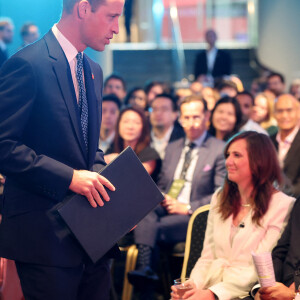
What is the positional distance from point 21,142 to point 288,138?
3997 mm

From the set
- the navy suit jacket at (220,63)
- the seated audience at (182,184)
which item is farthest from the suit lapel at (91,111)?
the navy suit jacket at (220,63)

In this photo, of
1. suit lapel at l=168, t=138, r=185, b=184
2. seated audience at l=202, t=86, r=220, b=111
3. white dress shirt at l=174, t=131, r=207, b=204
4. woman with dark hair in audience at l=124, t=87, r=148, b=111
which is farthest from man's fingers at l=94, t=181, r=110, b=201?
woman with dark hair in audience at l=124, t=87, r=148, b=111

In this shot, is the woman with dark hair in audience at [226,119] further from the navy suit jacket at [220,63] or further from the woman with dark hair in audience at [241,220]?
the navy suit jacket at [220,63]

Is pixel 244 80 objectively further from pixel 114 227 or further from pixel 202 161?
pixel 114 227

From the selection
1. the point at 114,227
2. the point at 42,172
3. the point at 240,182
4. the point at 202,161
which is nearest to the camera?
the point at 42,172

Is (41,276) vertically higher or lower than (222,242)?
higher

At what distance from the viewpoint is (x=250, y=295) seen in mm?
3146

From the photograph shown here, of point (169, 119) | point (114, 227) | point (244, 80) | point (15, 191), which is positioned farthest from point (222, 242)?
point (244, 80)

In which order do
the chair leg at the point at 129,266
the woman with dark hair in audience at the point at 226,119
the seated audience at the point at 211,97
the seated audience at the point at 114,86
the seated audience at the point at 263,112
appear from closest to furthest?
the chair leg at the point at 129,266
the woman with dark hair in audience at the point at 226,119
the seated audience at the point at 263,112
the seated audience at the point at 211,97
the seated audience at the point at 114,86

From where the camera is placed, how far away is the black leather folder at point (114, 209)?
208cm

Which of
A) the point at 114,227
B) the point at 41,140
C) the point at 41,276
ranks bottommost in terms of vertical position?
the point at 41,276

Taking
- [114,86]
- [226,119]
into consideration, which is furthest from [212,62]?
[226,119]

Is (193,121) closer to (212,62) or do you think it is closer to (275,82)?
(275,82)

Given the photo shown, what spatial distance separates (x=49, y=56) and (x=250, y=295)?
1.71m
